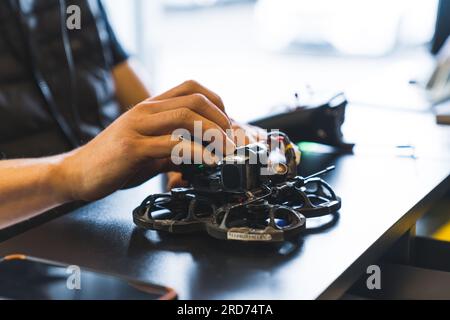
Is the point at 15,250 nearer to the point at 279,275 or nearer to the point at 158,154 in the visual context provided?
the point at 158,154

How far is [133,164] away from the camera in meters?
0.89

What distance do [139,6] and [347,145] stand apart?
2.35m

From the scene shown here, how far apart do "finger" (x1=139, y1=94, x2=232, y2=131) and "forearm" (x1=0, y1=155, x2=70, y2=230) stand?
0.58ft

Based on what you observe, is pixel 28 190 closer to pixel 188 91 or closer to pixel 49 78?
pixel 188 91

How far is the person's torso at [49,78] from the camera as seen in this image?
52.4 inches

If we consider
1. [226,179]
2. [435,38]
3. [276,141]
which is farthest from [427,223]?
[435,38]

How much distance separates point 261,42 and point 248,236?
13.2 feet

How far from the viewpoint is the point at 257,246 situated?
2.55ft

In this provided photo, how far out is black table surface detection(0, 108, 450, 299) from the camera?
2.26 feet
